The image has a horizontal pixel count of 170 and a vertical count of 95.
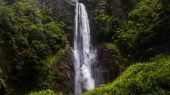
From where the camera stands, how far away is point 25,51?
22828mm

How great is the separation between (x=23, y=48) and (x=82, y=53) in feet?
19.1

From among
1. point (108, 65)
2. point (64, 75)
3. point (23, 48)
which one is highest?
point (23, 48)

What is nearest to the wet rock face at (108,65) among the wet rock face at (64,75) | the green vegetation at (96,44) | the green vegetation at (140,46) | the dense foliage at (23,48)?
Result: the green vegetation at (96,44)

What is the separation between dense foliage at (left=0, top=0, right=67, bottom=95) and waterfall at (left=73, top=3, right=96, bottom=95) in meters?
2.15

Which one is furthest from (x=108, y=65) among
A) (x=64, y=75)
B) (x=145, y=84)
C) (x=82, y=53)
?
(x=145, y=84)

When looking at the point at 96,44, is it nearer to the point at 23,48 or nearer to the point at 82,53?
the point at 82,53

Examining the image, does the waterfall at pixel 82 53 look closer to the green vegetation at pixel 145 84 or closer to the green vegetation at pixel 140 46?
the green vegetation at pixel 140 46

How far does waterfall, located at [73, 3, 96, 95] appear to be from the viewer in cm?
2544

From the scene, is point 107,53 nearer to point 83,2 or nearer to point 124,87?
point 83,2

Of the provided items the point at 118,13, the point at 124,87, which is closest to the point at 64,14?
the point at 118,13

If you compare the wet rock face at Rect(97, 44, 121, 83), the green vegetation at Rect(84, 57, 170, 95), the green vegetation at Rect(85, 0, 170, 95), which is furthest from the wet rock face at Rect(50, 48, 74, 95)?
the green vegetation at Rect(84, 57, 170, 95)

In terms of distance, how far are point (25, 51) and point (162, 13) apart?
8.92m

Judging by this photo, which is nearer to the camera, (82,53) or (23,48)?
(23,48)

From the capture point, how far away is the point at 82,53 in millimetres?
27500
